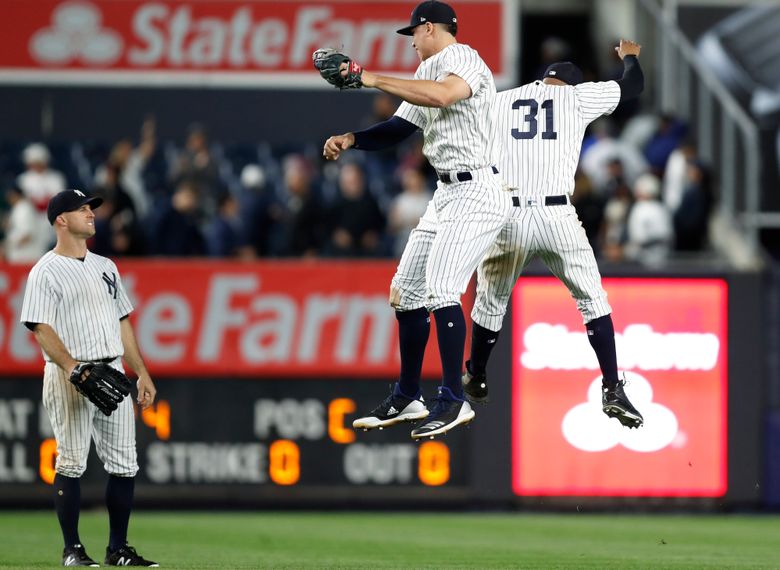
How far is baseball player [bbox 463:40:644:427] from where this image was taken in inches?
387

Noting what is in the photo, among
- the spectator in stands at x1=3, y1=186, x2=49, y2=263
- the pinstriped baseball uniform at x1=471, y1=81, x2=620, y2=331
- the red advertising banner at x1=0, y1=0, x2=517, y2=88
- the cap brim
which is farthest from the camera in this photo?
the red advertising banner at x1=0, y1=0, x2=517, y2=88

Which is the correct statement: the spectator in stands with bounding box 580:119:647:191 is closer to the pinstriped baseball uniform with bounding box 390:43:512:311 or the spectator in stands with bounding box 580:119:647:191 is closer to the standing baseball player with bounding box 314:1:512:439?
the standing baseball player with bounding box 314:1:512:439

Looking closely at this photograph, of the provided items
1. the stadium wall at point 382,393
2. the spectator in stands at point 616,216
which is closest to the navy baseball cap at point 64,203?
the stadium wall at point 382,393

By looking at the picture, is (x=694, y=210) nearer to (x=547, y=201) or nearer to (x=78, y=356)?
(x=547, y=201)

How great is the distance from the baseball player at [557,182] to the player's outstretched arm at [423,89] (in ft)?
2.63

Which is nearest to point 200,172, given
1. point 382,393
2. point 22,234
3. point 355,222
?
point 355,222

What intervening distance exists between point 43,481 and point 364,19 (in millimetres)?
5585

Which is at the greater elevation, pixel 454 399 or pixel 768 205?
pixel 768 205

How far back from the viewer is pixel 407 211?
645 inches

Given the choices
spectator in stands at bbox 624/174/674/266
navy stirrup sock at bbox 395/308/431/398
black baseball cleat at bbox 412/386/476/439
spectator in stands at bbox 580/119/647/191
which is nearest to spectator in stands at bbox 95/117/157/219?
spectator in stands at bbox 580/119/647/191

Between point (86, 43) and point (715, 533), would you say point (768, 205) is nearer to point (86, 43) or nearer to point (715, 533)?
point (715, 533)

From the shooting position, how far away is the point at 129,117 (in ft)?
58.3

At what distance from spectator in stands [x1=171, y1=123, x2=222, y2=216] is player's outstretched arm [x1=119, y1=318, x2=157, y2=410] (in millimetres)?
6361

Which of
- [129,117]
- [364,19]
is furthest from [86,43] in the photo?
[364,19]
